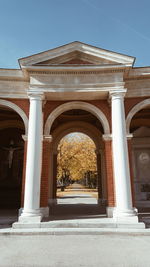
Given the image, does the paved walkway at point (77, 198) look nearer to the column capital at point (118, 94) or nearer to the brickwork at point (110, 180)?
the brickwork at point (110, 180)

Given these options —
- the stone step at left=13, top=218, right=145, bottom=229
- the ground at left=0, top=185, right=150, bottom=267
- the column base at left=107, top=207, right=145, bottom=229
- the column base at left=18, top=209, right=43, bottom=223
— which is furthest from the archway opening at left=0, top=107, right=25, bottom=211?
the column base at left=107, top=207, right=145, bottom=229

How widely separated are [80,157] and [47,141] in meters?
22.1

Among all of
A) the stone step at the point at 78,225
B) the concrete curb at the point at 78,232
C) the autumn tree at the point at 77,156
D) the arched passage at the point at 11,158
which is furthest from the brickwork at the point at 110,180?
the autumn tree at the point at 77,156

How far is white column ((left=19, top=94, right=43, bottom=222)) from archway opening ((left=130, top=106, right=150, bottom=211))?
6.44m

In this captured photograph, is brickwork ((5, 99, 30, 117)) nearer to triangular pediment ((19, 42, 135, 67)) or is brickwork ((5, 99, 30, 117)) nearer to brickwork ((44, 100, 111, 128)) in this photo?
brickwork ((44, 100, 111, 128))

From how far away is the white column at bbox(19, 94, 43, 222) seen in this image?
6484 mm

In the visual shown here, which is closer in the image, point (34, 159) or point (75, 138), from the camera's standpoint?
point (34, 159)

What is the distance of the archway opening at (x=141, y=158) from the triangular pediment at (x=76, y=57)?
13.5 ft

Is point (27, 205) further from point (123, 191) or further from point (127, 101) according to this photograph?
point (127, 101)

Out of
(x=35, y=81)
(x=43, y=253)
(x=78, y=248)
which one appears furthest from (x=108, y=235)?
(x=35, y=81)

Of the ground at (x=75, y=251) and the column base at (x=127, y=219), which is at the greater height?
the column base at (x=127, y=219)

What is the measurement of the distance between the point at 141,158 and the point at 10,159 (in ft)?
29.9

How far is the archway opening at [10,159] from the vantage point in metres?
10.9

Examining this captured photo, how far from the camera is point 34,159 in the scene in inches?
274
